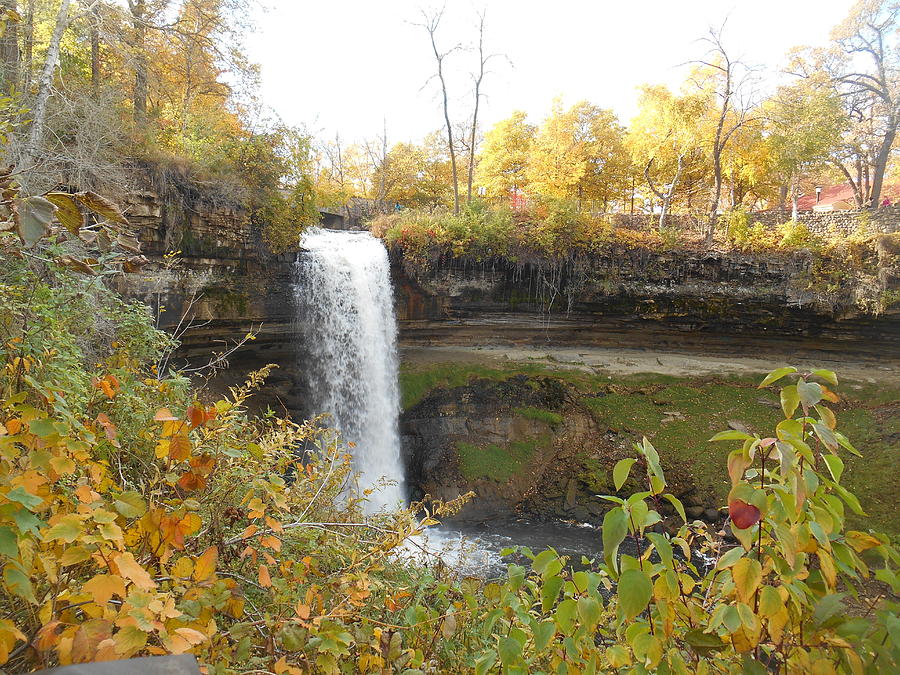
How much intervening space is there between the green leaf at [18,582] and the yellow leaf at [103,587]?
104 mm

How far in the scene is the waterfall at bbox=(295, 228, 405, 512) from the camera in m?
10.9

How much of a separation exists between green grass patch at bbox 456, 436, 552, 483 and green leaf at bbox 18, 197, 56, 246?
1104cm

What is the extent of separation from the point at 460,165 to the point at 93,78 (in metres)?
18.9

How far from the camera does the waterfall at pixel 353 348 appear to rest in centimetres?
1090

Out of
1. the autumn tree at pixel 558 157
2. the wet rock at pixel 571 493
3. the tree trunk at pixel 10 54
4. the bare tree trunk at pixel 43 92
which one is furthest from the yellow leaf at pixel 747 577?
the autumn tree at pixel 558 157

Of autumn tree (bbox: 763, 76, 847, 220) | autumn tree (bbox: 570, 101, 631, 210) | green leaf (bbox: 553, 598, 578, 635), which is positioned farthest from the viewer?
autumn tree (bbox: 570, 101, 631, 210)

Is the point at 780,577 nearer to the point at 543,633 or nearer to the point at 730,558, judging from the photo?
the point at 730,558

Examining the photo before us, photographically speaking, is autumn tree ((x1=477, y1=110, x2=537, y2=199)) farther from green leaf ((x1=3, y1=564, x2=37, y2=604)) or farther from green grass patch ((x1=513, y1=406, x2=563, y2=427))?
green leaf ((x1=3, y1=564, x2=37, y2=604))

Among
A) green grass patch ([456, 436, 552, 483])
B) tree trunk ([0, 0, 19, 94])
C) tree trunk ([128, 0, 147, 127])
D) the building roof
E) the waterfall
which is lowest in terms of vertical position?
green grass patch ([456, 436, 552, 483])

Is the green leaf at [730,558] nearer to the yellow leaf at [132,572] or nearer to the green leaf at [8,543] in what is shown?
the yellow leaf at [132,572]

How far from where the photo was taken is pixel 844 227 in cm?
1291

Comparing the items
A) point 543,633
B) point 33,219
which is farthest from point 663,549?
point 33,219

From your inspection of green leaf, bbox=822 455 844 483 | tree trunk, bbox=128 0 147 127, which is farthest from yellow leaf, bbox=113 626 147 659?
tree trunk, bbox=128 0 147 127

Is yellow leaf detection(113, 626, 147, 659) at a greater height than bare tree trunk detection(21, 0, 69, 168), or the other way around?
bare tree trunk detection(21, 0, 69, 168)
